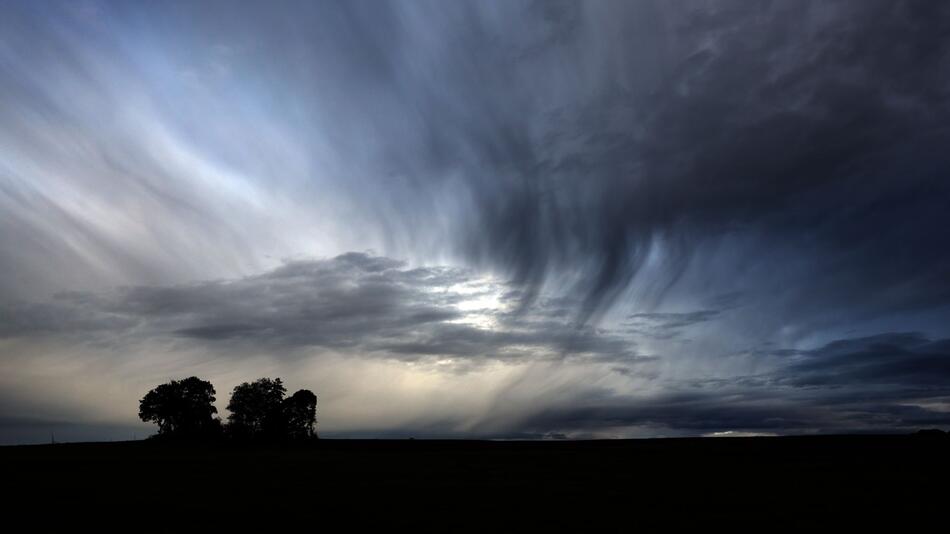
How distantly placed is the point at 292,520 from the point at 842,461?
69389 millimetres

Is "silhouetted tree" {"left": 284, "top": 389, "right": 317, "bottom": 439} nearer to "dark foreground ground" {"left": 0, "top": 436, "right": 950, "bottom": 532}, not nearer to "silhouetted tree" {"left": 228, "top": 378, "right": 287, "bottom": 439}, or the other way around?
"silhouetted tree" {"left": 228, "top": 378, "right": 287, "bottom": 439}

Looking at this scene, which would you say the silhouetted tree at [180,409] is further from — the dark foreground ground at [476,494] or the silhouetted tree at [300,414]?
the dark foreground ground at [476,494]

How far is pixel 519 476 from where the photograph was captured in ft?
198

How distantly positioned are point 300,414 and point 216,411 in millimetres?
21993

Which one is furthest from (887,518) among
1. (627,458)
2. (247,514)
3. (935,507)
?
(627,458)

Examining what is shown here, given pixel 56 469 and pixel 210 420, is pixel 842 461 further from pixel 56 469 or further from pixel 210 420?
pixel 210 420

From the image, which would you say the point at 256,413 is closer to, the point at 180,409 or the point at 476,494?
the point at 180,409

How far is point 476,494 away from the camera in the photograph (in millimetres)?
46906

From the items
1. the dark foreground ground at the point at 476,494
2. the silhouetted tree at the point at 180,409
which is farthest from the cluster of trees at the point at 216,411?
the dark foreground ground at the point at 476,494

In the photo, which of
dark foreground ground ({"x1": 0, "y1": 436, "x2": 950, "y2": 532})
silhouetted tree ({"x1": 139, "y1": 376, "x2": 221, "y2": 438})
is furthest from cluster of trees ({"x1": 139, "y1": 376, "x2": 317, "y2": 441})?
dark foreground ground ({"x1": 0, "y1": 436, "x2": 950, "y2": 532})

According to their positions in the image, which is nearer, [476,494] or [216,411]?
[476,494]

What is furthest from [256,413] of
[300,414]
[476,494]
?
[476,494]

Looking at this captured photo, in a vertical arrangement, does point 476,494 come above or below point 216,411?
below

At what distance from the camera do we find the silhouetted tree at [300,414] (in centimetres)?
16488
